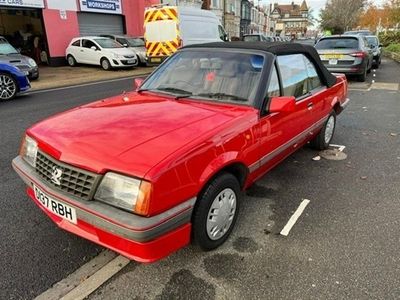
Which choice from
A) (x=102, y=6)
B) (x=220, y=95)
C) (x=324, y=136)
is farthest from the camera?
(x=102, y=6)

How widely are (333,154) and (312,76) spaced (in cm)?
132

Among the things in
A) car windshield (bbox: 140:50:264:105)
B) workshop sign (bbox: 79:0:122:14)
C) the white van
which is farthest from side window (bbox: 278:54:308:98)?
workshop sign (bbox: 79:0:122:14)

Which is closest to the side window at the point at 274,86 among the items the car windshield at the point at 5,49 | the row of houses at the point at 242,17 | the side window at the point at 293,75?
the side window at the point at 293,75

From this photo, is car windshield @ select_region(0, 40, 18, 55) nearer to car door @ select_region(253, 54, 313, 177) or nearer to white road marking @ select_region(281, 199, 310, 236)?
car door @ select_region(253, 54, 313, 177)

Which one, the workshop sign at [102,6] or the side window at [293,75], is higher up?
the workshop sign at [102,6]

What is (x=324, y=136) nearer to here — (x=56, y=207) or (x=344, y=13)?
(x=56, y=207)

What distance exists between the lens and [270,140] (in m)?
3.36

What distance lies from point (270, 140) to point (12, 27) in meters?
24.0

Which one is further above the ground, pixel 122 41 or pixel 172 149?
pixel 122 41

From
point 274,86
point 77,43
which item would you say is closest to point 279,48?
point 274,86

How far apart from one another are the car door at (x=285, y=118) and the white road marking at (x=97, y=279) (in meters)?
1.44

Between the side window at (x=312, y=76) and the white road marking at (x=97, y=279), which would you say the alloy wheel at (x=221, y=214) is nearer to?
the white road marking at (x=97, y=279)

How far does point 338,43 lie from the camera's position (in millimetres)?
12141

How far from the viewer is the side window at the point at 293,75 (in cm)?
365
